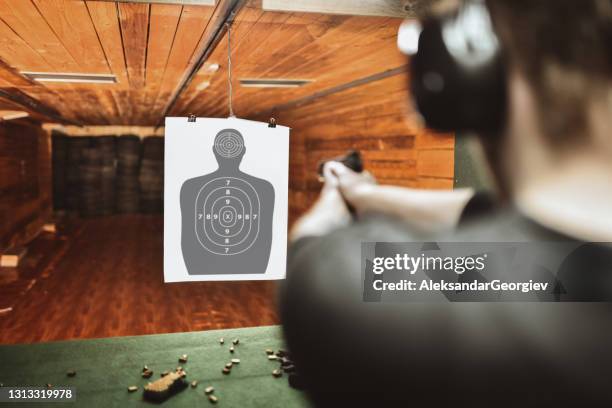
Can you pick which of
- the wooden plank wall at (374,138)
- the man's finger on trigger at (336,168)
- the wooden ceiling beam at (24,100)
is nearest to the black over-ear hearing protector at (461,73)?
the man's finger on trigger at (336,168)

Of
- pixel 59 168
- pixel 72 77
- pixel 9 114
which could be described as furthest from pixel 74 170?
pixel 72 77

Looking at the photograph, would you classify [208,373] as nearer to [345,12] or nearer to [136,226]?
[345,12]

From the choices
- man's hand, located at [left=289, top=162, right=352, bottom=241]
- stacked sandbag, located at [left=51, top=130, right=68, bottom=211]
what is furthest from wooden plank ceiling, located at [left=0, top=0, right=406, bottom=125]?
stacked sandbag, located at [left=51, top=130, right=68, bottom=211]

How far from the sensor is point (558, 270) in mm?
598

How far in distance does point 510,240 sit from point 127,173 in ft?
33.8

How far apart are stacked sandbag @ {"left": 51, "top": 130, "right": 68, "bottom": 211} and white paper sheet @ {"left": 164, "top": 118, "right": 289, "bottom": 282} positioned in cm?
821

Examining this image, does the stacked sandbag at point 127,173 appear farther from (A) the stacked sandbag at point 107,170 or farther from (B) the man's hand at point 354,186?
(B) the man's hand at point 354,186

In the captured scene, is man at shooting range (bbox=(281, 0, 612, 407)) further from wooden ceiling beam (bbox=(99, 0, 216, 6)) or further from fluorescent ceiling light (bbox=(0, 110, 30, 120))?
fluorescent ceiling light (bbox=(0, 110, 30, 120))

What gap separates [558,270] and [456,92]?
263mm

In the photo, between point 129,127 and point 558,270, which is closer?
point 558,270

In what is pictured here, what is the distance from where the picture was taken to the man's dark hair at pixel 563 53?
0.57 m

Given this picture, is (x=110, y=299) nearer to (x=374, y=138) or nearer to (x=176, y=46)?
(x=176, y=46)

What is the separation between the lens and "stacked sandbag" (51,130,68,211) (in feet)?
→ 31.6

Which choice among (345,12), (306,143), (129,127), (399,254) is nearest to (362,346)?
(399,254)
